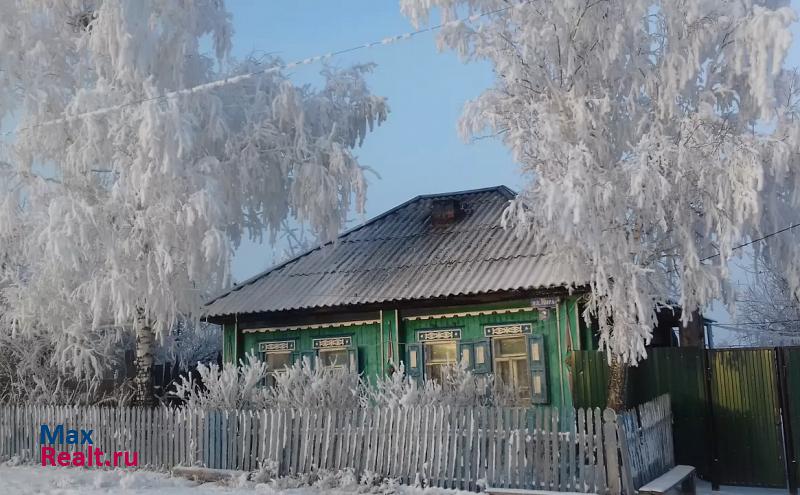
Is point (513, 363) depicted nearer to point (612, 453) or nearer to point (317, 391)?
point (317, 391)

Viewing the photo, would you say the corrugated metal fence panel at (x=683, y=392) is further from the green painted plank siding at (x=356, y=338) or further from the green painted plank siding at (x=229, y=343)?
the green painted plank siding at (x=229, y=343)

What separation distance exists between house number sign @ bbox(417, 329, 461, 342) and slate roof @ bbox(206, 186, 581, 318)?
3.33 feet

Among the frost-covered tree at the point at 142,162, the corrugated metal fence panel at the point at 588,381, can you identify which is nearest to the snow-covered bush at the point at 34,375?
the frost-covered tree at the point at 142,162

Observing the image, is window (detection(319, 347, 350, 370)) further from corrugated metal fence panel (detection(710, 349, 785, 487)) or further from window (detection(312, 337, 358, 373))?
corrugated metal fence panel (detection(710, 349, 785, 487))

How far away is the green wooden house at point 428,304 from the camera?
14617 millimetres

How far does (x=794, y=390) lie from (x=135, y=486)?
32.4ft

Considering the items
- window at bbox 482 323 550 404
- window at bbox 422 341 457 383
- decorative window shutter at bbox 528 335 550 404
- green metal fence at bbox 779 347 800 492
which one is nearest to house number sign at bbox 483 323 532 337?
window at bbox 482 323 550 404

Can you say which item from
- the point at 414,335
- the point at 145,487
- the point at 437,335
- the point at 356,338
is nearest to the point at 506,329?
the point at 437,335

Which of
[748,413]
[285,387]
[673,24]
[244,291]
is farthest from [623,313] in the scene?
[244,291]

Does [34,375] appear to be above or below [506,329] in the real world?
below

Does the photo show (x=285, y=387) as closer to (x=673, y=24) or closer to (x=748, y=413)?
(x=748, y=413)

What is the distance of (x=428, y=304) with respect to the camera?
15828 millimetres

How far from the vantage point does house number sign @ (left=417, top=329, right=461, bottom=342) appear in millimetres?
15752

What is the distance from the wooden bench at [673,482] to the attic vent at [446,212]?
831 cm
